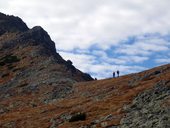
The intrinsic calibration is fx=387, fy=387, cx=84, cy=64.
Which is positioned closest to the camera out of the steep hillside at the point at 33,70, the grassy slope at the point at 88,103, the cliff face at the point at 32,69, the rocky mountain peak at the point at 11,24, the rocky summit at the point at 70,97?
the rocky summit at the point at 70,97

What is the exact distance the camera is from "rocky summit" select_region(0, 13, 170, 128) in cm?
4016

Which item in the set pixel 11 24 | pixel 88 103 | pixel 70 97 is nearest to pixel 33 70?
pixel 70 97

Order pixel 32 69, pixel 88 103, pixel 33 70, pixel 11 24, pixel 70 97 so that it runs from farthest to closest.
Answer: pixel 11 24 → pixel 32 69 → pixel 33 70 → pixel 70 97 → pixel 88 103

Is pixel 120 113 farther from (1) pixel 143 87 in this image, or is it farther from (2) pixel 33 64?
(2) pixel 33 64

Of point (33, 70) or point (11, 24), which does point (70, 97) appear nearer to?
point (33, 70)

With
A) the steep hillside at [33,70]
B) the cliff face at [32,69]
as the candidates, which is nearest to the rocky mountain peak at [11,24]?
the cliff face at [32,69]

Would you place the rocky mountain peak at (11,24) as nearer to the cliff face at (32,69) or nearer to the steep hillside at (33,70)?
the cliff face at (32,69)

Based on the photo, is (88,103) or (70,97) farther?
(70,97)

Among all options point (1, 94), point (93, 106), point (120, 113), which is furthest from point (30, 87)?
point (120, 113)

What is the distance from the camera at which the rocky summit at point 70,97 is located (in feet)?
132

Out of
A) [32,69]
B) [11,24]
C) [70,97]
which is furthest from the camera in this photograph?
[11,24]

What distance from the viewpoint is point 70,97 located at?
6122 cm

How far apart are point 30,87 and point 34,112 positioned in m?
19.0

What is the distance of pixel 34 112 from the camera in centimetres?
5472
